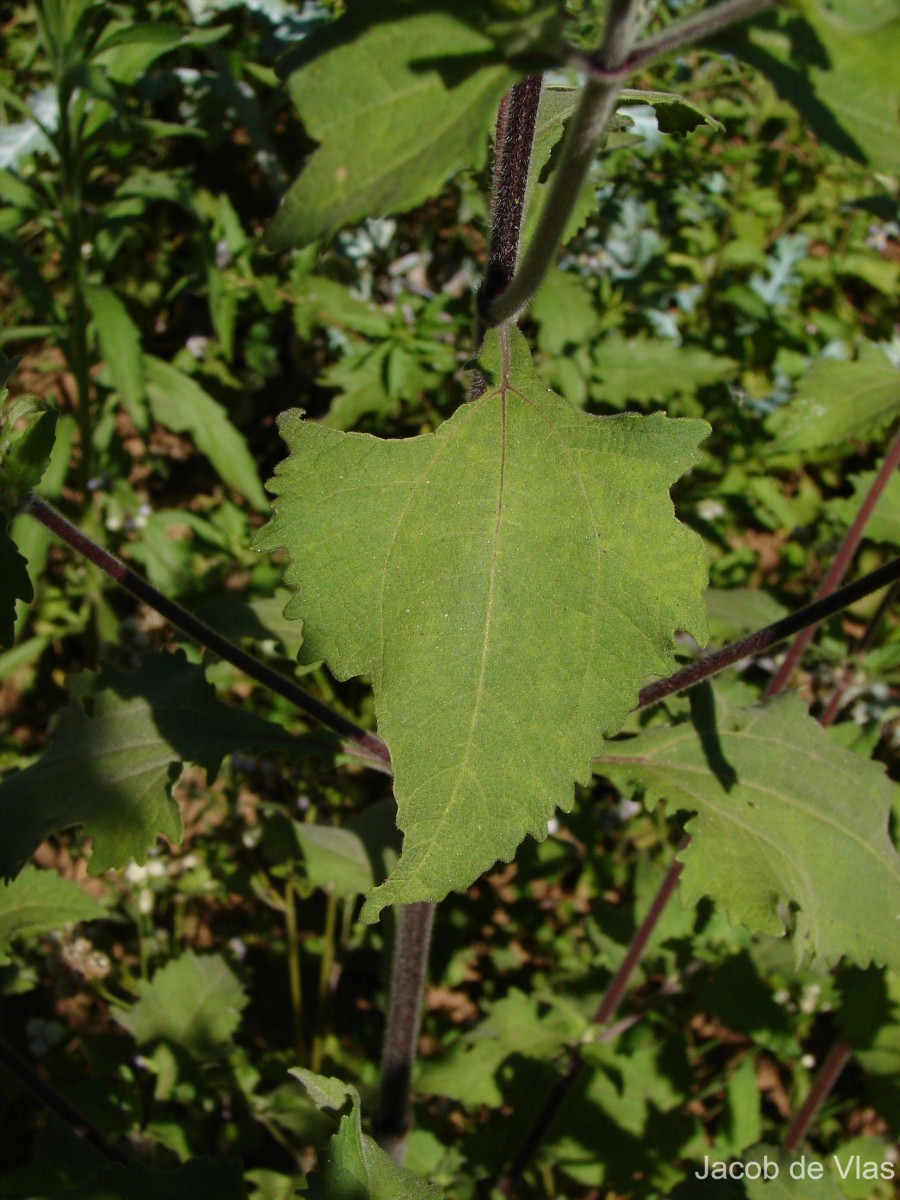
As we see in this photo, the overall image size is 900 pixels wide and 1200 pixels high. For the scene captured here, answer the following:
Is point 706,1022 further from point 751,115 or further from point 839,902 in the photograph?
point 751,115

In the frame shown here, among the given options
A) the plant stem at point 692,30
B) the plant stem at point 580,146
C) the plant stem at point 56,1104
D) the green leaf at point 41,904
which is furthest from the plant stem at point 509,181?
the plant stem at point 56,1104

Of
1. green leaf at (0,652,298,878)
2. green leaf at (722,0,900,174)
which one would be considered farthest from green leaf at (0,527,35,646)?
green leaf at (722,0,900,174)

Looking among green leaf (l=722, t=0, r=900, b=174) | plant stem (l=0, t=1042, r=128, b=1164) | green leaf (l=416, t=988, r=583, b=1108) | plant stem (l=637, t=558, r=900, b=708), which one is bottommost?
green leaf (l=416, t=988, r=583, b=1108)

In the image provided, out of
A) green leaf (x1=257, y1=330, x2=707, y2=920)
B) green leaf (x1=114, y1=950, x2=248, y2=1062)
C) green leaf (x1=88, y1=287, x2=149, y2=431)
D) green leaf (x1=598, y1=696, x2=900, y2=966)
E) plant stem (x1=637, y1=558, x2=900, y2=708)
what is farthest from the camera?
green leaf (x1=88, y1=287, x2=149, y2=431)

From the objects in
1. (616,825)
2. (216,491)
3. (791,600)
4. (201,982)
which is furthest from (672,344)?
(201,982)

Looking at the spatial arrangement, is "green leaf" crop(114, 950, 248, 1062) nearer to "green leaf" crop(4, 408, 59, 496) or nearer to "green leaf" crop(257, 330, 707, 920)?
"green leaf" crop(257, 330, 707, 920)

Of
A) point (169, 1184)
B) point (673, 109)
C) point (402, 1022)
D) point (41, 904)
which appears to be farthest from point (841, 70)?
point (41, 904)

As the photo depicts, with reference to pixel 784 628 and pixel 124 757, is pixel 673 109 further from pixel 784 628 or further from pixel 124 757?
pixel 124 757
